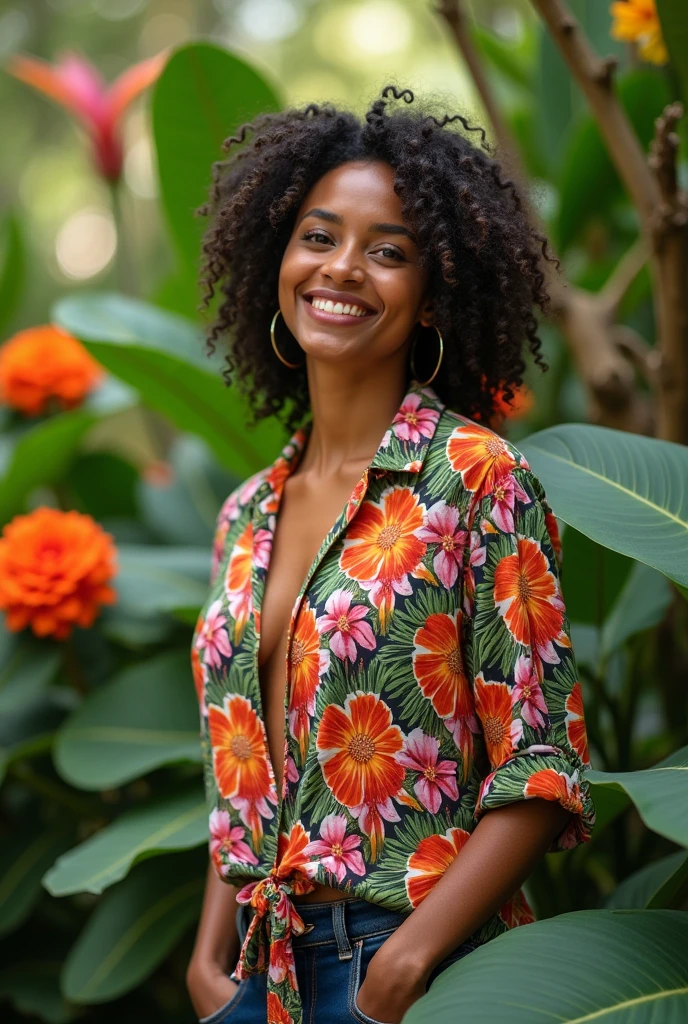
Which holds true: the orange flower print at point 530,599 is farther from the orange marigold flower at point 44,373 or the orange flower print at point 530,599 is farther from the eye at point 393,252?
the orange marigold flower at point 44,373

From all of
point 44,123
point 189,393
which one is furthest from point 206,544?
point 44,123

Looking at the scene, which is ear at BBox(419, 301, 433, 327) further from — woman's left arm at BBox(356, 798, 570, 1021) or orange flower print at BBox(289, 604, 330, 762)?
woman's left arm at BBox(356, 798, 570, 1021)

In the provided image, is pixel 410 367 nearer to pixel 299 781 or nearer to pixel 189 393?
pixel 299 781

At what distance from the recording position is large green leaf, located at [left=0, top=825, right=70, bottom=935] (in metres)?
1.82

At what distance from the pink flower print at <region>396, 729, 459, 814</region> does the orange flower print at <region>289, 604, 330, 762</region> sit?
0.10 m

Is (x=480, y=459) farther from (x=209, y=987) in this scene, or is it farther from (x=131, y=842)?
(x=131, y=842)

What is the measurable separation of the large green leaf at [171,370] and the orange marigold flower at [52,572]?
319mm

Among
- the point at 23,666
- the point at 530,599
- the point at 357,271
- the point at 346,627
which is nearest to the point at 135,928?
the point at 23,666

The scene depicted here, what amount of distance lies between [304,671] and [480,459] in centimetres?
27

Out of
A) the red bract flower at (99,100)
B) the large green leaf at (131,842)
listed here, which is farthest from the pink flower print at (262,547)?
the red bract flower at (99,100)

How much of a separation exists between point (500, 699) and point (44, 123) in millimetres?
7933

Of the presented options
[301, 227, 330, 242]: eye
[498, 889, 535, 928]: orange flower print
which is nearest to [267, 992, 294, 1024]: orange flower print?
[498, 889, 535, 928]: orange flower print

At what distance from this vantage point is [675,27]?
1462mm

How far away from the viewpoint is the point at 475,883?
37.0 inches
